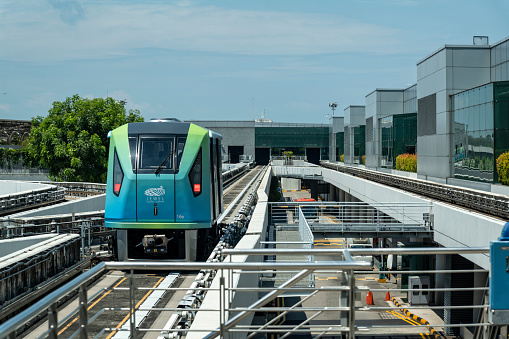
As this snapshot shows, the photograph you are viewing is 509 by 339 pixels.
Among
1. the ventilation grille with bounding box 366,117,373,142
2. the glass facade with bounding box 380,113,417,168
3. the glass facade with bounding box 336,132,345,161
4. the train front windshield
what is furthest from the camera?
the glass facade with bounding box 336,132,345,161

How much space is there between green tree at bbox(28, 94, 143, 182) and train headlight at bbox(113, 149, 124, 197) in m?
36.6

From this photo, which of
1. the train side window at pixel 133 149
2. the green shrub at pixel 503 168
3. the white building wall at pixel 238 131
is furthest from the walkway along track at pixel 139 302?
the white building wall at pixel 238 131

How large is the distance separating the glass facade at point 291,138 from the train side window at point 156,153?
9792 cm

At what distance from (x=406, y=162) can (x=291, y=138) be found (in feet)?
207

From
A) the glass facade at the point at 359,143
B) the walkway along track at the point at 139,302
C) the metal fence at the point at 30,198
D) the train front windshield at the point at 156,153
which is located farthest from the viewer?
the glass facade at the point at 359,143

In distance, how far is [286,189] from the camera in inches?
4200

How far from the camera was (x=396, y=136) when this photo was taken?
177 ft

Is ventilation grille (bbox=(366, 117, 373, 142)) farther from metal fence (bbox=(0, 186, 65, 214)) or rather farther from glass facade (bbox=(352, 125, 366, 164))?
metal fence (bbox=(0, 186, 65, 214))

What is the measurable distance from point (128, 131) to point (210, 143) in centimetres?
193

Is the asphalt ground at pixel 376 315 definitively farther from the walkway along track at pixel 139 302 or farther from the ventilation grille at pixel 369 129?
the ventilation grille at pixel 369 129

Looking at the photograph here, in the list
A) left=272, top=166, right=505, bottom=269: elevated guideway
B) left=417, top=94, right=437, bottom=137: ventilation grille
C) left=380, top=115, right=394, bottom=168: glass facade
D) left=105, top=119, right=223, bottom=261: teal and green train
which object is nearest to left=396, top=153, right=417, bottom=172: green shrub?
left=380, top=115, right=394, bottom=168: glass facade

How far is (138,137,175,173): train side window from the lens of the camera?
522 inches

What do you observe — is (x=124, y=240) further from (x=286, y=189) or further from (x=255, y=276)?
(x=286, y=189)

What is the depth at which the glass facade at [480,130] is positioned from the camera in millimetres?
27578
